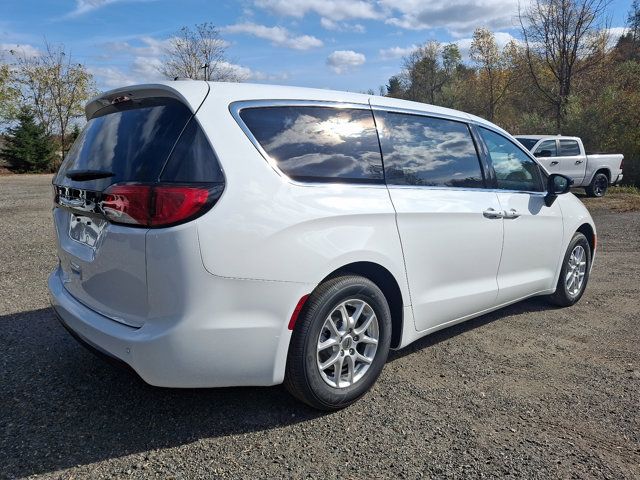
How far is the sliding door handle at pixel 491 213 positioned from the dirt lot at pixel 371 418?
3.39 ft

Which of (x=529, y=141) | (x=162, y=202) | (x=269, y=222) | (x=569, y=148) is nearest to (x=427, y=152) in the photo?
(x=269, y=222)

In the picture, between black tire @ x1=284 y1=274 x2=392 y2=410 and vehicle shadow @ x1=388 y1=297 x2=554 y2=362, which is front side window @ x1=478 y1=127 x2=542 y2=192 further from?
black tire @ x1=284 y1=274 x2=392 y2=410

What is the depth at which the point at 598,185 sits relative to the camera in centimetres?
1634

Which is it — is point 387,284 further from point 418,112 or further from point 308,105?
point 418,112

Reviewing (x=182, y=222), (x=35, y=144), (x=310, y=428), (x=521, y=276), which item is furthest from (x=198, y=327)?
(x=35, y=144)

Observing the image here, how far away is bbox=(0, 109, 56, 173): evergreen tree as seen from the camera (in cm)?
2737

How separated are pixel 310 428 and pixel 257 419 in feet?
1.00

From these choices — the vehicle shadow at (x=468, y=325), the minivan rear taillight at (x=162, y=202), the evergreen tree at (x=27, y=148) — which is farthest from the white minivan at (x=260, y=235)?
the evergreen tree at (x=27, y=148)

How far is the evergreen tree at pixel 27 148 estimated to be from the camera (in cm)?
2737

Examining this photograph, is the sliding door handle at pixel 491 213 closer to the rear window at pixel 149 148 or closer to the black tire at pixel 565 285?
the black tire at pixel 565 285

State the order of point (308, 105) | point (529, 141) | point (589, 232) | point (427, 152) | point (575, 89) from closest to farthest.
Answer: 1. point (308, 105)
2. point (427, 152)
3. point (589, 232)
4. point (529, 141)
5. point (575, 89)

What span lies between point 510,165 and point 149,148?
3.01 meters

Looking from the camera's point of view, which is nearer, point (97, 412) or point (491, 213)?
point (97, 412)

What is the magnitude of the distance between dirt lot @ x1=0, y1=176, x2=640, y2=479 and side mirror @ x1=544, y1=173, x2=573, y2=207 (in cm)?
118
